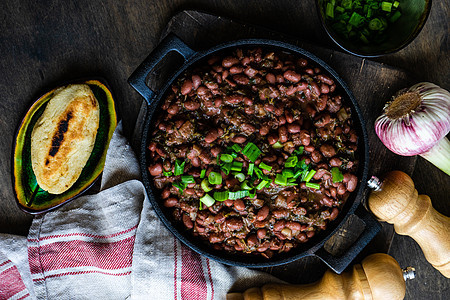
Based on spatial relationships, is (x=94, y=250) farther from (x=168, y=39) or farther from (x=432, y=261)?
(x=432, y=261)

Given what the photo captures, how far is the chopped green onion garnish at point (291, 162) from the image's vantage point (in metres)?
2.34

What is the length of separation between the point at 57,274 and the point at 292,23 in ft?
8.06

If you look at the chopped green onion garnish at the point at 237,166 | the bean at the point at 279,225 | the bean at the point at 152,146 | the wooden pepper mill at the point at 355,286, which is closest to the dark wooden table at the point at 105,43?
the wooden pepper mill at the point at 355,286

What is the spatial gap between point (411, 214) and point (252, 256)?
1.06 metres

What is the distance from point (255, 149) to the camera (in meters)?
2.37

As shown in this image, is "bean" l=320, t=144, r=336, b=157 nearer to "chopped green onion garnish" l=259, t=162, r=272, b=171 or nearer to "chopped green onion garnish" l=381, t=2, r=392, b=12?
"chopped green onion garnish" l=259, t=162, r=272, b=171

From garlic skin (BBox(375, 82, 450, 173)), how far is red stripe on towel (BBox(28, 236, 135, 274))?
1887 millimetres

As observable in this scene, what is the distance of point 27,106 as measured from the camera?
272 centimetres

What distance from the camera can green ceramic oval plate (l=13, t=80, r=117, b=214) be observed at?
271cm

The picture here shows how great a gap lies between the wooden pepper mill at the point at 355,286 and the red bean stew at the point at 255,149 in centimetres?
34

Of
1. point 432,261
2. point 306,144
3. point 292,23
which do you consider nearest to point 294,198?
point 306,144

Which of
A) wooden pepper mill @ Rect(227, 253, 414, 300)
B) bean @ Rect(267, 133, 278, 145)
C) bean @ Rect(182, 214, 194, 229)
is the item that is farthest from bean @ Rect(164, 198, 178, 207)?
wooden pepper mill @ Rect(227, 253, 414, 300)

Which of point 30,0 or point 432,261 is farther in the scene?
point 30,0

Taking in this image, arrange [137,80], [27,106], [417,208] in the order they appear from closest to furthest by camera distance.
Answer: [137,80] < [417,208] < [27,106]
